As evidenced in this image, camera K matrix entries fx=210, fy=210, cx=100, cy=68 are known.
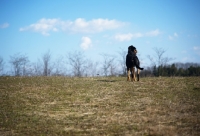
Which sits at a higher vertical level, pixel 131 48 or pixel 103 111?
pixel 131 48

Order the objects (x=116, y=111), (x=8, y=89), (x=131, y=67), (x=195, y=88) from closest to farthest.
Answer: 1. (x=116, y=111)
2. (x=195, y=88)
3. (x=8, y=89)
4. (x=131, y=67)

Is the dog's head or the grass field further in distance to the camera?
the dog's head

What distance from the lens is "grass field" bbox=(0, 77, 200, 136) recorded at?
291 inches

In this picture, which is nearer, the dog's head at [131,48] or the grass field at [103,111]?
the grass field at [103,111]

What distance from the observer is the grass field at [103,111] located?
7.39 meters

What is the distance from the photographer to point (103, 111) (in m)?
9.77

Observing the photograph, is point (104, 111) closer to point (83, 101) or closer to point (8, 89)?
point (83, 101)

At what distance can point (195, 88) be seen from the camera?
13492 mm

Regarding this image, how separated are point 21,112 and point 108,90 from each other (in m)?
5.86

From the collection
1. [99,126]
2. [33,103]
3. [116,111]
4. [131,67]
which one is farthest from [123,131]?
[131,67]

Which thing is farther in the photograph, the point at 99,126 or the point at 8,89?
the point at 8,89

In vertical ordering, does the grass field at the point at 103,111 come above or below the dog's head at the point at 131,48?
below

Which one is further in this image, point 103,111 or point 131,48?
point 131,48

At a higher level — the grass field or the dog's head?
the dog's head
